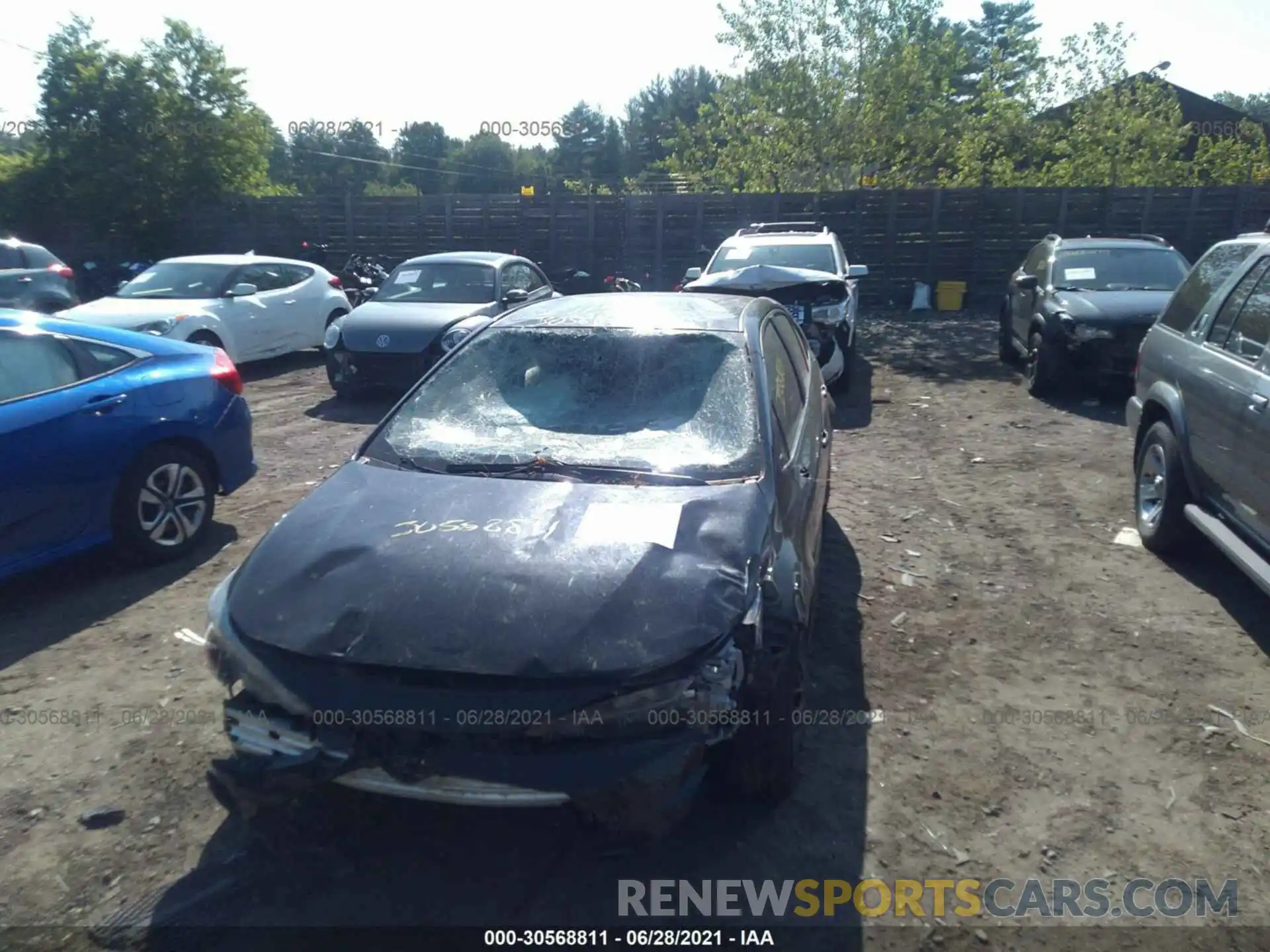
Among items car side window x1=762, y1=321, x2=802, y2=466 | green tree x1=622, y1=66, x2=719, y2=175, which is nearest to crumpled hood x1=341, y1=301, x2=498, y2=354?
car side window x1=762, y1=321, x2=802, y2=466

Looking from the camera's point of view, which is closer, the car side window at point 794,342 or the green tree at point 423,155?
the car side window at point 794,342

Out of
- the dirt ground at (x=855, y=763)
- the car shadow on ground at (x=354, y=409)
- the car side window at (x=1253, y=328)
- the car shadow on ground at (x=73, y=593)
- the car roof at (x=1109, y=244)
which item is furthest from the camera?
the car roof at (x=1109, y=244)

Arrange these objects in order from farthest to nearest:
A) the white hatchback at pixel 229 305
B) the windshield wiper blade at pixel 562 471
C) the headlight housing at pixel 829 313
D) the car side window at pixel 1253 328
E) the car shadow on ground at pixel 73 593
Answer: the white hatchback at pixel 229 305, the headlight housing at pixel 829 313, the car shadow on ground at pixel 73 593, the car side window at pixel 1253 328, the windshield wiper blade at pixel 562 471

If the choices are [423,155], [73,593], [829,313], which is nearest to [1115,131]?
[829,313]

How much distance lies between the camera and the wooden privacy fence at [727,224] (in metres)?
18.4

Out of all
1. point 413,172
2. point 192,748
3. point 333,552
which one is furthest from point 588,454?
point 413,172

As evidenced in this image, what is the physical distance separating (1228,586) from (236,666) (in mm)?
5002

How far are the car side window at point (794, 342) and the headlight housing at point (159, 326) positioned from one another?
754cm

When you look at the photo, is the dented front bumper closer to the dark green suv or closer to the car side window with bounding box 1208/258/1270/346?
the car side window with bounding box 1208/258/1270/346

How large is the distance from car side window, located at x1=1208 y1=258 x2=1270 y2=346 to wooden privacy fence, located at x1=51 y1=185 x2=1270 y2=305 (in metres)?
13.8

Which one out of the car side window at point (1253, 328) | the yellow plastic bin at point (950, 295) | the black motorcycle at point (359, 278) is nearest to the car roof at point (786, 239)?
the yellow plastic bin at point (950, 295)

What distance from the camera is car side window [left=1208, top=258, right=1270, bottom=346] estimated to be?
5.03 m

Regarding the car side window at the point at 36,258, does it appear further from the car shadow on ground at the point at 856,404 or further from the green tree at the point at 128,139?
the car shadow on ground at the point at 856,404

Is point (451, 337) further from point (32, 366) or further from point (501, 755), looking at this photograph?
point (501, 755)
